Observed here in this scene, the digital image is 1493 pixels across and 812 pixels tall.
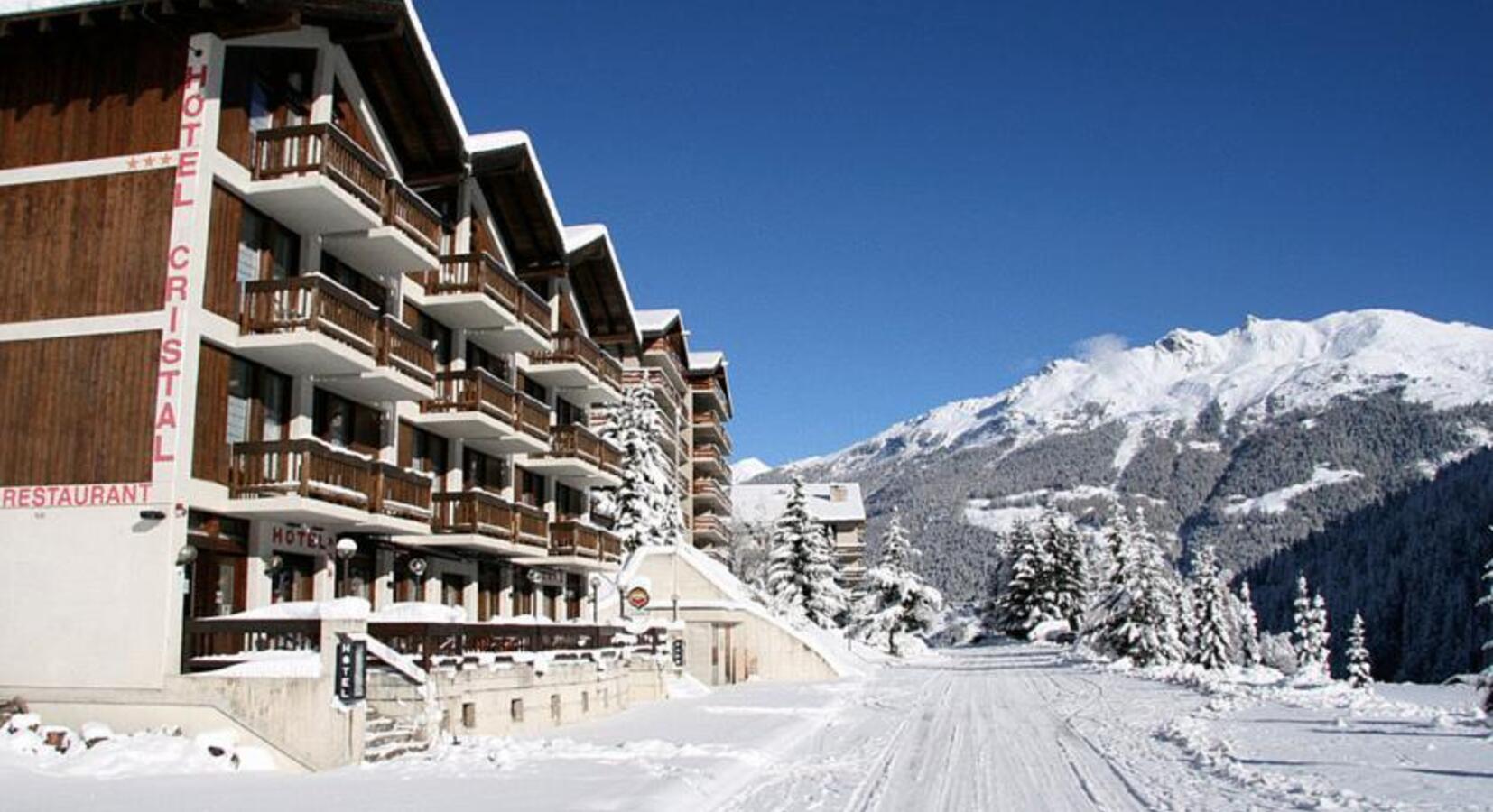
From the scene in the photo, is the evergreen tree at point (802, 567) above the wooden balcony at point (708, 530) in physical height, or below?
below

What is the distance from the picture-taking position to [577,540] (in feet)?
120

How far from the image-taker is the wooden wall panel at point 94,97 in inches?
831

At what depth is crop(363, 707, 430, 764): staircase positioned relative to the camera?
1770cm

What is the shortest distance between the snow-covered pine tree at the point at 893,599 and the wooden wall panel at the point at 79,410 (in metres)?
58.8

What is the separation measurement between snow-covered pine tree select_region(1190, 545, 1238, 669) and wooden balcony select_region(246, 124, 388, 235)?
56.1 m

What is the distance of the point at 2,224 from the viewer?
21.2m

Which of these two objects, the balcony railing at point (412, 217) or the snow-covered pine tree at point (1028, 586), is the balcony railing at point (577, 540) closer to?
the balcony railing at point (412, 217)

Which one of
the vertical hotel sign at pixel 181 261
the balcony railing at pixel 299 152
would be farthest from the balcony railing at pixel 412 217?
the vertical hotel sign at pixel 181 261

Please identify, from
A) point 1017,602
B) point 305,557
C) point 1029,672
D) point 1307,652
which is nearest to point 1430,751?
point 305,557

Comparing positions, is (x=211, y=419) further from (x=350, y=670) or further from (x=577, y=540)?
(x=577, y=540)

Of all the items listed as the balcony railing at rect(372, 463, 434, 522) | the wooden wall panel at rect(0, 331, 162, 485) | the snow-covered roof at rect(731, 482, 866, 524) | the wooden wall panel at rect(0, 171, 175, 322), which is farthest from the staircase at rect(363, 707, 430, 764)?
the snow-covered roof at rect(731, 482, 866, 524)

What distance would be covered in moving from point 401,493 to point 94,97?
9.08 meters

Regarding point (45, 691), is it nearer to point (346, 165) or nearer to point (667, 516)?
point (346, 165)

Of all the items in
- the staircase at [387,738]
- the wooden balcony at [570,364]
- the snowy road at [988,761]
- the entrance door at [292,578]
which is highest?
the wooden balcony at [570,364]
